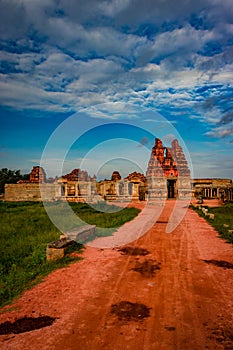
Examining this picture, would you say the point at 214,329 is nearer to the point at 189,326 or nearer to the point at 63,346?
the point at 189,326

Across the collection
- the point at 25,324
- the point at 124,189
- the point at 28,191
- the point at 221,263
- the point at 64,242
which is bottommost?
the point at 25,324

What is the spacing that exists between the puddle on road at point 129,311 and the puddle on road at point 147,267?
1566 mm

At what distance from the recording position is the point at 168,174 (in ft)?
120

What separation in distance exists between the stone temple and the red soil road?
70.9ft

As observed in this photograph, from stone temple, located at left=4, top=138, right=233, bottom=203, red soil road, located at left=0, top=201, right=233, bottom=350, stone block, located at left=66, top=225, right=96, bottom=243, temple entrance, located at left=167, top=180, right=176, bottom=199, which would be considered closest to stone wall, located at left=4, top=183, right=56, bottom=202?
stone temple, located at left=4, top=138, right=233, bottom=203

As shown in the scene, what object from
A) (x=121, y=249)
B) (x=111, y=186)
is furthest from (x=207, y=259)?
(x=111, y=186)

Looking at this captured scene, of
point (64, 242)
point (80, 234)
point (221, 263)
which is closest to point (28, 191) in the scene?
point (80, 234)

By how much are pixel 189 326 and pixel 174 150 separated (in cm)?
3647

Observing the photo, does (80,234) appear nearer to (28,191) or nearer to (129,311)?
(129,311)

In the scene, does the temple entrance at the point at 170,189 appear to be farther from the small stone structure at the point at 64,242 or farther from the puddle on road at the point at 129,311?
the puddle on road at the point at 129,311

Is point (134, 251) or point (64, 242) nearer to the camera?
point (64, 242)

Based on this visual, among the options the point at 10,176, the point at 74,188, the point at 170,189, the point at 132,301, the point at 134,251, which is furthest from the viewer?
the point at 10,176

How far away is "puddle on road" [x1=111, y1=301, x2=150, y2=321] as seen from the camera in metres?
4.02

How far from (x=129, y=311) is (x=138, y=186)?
26131 millimetres
